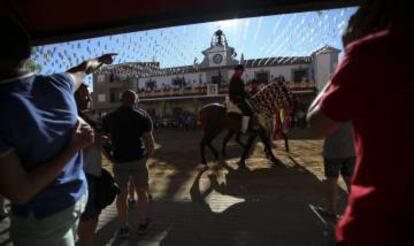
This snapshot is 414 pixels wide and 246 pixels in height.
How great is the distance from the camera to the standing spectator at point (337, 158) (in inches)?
206

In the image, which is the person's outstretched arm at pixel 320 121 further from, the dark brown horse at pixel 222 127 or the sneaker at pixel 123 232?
the dark brown horse at pixel 222 127

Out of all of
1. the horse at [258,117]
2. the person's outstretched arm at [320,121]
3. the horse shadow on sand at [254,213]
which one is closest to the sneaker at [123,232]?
the horse shadow on sand at [254,213]

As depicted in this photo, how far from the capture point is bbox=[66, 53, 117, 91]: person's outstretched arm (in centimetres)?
230

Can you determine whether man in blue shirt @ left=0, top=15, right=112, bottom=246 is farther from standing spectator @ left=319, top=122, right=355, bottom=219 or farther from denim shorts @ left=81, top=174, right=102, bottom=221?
standing spectator @ left=319, top=122, right=355, bottom=219

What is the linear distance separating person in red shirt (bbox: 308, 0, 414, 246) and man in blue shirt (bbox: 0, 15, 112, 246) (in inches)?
44.7

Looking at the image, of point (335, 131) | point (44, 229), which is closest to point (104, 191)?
point (44, 229)

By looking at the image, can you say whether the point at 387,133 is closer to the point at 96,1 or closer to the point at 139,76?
the point at 96,1

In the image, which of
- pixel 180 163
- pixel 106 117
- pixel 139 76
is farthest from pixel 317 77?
pixel 106 117

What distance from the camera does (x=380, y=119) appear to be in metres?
1.28

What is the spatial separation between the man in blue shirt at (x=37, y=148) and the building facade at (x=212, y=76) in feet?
132

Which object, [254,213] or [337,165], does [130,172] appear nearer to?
[254,213]

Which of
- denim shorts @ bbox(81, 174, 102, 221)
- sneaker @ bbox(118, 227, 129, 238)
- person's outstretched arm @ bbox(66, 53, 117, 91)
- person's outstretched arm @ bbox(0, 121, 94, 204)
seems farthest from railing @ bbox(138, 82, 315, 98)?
person's outstretched arm @ bbox(0, 121, 94, 204)

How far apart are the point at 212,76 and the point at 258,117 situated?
38.1 m

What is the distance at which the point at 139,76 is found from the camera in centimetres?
5256
